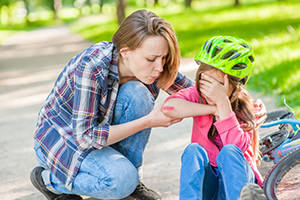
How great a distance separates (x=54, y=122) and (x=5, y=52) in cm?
1019

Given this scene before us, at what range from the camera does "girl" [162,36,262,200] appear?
1855mm

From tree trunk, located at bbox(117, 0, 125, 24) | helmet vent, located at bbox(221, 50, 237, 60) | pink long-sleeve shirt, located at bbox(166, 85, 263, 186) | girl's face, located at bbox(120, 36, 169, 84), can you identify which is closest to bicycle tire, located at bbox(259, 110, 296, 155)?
pink long-sleeve shirt, located at bbox(166, 85, 263, 186)

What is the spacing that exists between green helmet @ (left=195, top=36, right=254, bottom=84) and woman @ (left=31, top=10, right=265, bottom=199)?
0.72ft

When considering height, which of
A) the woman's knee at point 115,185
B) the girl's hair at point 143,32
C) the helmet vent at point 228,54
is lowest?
the woman's knee at point 115,185

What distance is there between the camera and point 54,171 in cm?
225

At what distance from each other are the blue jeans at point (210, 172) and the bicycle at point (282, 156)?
0.12 meters

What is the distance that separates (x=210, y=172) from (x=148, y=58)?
0.76 metres

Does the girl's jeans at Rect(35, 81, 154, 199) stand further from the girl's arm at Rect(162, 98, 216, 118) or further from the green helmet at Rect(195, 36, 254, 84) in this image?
the green helmet at Rect(195, 36, 254, 84)

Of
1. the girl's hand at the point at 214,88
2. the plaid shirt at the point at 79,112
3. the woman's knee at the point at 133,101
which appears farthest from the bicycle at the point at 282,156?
the plaid shirt at the point at 79,112

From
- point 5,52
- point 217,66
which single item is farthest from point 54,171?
point 5,52

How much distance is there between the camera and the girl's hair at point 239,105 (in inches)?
82.3

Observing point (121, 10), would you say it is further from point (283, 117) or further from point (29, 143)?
point (283, 117)

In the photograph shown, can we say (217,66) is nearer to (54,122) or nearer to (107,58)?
(107,58)

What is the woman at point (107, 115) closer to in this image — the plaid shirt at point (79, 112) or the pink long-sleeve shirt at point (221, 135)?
the plaid shirt at point (79, 112)
